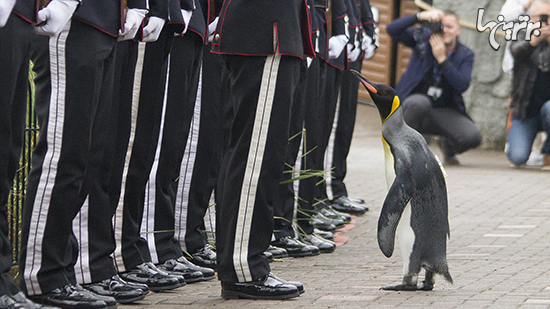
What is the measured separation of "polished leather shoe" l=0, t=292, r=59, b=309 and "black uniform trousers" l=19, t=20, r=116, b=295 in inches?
6.3

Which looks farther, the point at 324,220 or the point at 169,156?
the point at 324,220

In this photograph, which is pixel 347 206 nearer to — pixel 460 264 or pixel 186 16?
pixel 460 264

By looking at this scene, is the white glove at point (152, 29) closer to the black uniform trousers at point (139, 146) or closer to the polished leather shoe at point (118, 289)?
the black uniform trousers at point (139, 146)

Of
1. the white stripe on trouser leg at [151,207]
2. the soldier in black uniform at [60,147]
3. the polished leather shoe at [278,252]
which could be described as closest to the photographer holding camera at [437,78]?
the polished leather shoe at [278,252]

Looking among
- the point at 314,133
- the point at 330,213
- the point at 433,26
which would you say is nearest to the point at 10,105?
the point at 314,133

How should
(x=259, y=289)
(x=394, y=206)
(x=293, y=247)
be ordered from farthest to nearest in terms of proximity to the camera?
(x=293, y=247), (x=394, y=206), (x=259, y=289)

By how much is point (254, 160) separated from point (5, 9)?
1194 mm

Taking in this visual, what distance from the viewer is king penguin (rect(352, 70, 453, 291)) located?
362cm

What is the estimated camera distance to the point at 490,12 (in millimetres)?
10891

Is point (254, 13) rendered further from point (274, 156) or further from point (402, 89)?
point (402, 89)

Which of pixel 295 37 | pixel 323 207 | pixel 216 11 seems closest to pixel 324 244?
pixel 323 207

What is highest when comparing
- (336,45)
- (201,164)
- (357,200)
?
(336,45)

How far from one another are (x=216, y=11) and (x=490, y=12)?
7.30 metres

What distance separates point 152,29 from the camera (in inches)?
136
